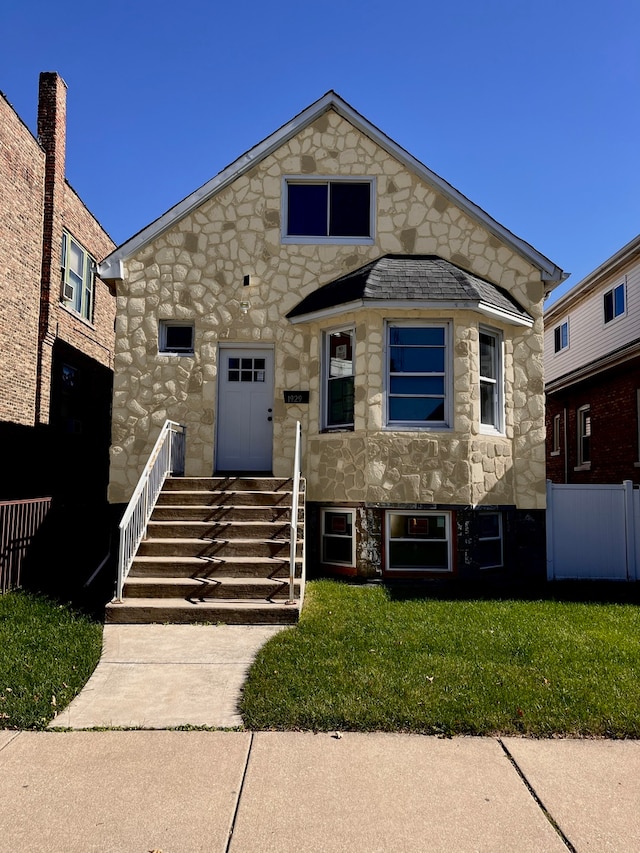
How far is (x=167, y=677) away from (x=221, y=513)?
381cm

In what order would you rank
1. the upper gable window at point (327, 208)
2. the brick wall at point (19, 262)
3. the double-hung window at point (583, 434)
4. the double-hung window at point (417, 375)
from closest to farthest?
1. the double-hung window at point (417, 375)
2. the upper gable window at point (327, 208)
3. the brick wall at point (19, 262)
4. the double-hung window at point (583, 434)

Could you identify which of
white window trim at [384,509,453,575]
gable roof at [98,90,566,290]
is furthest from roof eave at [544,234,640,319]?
white window trim at [384,509,453,575]

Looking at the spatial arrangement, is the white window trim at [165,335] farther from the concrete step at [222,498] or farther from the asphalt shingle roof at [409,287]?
the concrete step at [222,498]

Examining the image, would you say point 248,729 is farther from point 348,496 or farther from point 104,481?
point 104,481

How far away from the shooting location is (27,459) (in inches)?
569

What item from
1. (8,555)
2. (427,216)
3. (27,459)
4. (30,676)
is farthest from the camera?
(27,459)

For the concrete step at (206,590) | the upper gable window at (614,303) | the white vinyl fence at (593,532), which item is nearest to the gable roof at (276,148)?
the white vinyl fence at (593,532)

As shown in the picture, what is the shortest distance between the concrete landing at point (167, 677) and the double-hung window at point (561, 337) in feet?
55.2

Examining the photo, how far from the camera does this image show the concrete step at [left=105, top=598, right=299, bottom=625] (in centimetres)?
757

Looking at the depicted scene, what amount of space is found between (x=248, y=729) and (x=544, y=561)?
7489 millimetres

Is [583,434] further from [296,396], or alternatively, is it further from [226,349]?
[226,349]

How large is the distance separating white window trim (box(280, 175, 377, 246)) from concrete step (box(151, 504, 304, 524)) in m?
4.86

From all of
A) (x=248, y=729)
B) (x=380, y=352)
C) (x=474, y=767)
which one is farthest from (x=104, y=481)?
(x=474, y=767)

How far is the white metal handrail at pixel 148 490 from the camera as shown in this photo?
7.90 metres
